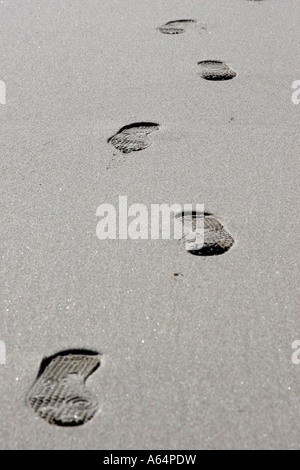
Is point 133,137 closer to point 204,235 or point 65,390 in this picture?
point 204,235

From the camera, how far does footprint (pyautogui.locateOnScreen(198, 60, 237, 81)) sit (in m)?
2.69

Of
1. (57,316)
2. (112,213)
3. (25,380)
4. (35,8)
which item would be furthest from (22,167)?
(35,8)

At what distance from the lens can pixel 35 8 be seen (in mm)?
3402

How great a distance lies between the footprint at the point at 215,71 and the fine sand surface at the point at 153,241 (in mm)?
36

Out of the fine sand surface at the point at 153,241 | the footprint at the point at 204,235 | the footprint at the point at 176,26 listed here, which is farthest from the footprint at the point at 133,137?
the footprint at the point at 176,26

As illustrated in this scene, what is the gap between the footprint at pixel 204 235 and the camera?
1.78m

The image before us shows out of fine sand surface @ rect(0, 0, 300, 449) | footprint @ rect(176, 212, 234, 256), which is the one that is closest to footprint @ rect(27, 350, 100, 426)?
fine sand surface @ rect(0, 0, 300, 449)

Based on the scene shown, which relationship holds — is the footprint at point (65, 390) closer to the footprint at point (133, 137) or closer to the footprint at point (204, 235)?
the footprint at point (204, 235)

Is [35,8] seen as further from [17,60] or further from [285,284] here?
[285,284]

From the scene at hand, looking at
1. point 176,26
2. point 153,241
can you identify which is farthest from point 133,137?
point 176,26

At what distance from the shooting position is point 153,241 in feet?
5.98

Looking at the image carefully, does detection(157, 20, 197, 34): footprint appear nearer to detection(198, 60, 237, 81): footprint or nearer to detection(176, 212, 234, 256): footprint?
detection(198, 60, 237, 81): footprint

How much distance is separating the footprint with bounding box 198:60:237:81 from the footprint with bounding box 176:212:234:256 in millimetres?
995
